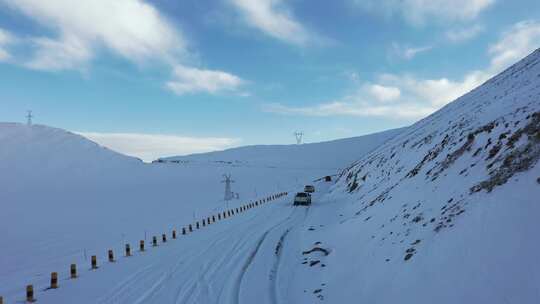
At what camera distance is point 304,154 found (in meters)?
159

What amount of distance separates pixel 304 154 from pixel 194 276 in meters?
147

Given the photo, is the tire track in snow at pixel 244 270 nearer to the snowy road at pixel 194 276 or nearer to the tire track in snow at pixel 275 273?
the snowy road at pixel 194 276

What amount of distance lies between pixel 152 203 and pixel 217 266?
39821mm

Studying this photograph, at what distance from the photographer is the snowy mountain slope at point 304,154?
139 metres

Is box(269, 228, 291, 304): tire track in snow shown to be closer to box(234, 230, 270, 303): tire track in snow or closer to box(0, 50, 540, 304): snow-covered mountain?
box(0, 50, 540, 304): snow-covered mountain

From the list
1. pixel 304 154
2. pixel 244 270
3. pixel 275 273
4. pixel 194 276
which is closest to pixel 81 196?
pixel 194 276

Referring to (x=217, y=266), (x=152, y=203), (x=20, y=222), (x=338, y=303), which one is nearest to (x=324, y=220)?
(x=217, y=266)

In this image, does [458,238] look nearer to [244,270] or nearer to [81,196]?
[244,270]

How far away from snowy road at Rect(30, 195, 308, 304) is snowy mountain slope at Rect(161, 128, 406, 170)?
112 metres

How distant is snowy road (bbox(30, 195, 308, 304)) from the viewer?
1141cm

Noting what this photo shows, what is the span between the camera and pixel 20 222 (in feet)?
123

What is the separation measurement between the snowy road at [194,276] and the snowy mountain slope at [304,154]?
112 meters

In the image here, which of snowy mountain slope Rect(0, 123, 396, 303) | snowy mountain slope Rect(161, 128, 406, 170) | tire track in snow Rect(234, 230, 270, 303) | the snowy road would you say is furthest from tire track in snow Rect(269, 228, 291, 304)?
snowy mountain slope Rect(161, 128, 406, 170)

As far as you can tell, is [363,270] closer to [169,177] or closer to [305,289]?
[305,289]
